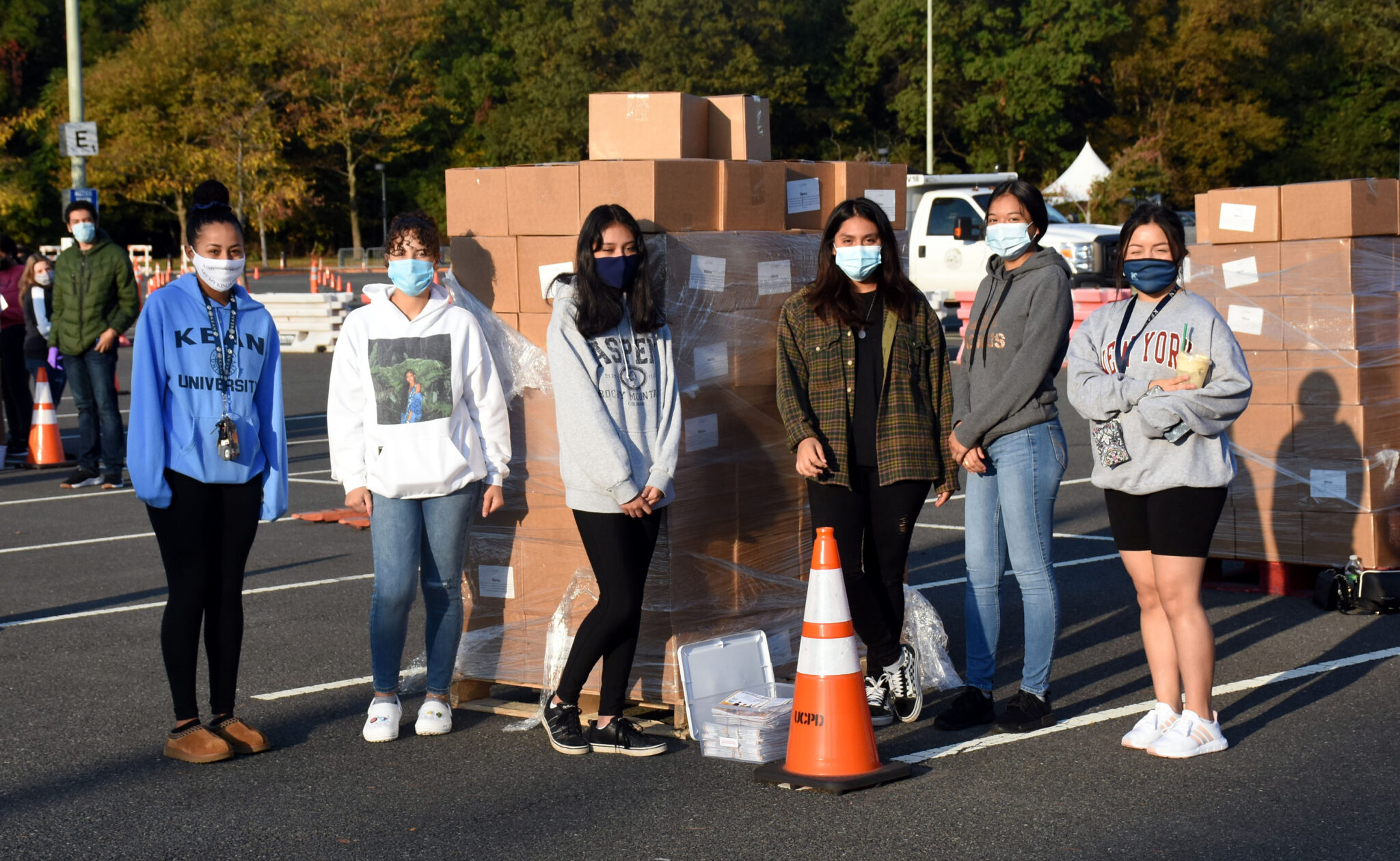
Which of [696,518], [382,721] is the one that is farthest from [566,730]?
[696,518]

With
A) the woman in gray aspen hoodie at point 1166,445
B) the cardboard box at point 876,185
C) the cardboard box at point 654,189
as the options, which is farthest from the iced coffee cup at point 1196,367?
the cardboard box at point 654,189

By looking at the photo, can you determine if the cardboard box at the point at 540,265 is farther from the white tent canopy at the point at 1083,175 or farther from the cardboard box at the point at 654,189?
the white tent canopy at the point at 1083,175

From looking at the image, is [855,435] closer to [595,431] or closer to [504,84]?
[595,431]

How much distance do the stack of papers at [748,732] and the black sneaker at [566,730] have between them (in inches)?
16.5

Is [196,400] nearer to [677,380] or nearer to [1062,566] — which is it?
[677,380]

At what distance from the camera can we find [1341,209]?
23.5 ft

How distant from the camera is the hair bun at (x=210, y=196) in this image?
16.5 ft

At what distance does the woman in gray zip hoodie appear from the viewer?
5125 millimetres

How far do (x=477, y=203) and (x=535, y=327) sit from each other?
22.0 inches

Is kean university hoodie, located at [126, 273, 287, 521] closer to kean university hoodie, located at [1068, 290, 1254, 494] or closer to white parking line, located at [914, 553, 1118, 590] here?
kean university hoodie, located at [1068, 290, 1254, 494]

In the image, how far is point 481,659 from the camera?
223 inches

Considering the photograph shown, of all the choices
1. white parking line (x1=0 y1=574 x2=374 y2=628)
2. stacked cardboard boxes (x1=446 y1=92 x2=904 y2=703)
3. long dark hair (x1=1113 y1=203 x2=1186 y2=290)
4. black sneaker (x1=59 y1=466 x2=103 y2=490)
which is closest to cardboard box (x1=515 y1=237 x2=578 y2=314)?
stacked cardboard boxes (x1=446 y1=92 x2=904 y2=703)

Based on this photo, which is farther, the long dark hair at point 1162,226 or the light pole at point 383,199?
the light pole at point 383,199

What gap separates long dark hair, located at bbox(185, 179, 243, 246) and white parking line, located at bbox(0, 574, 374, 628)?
288 cm
